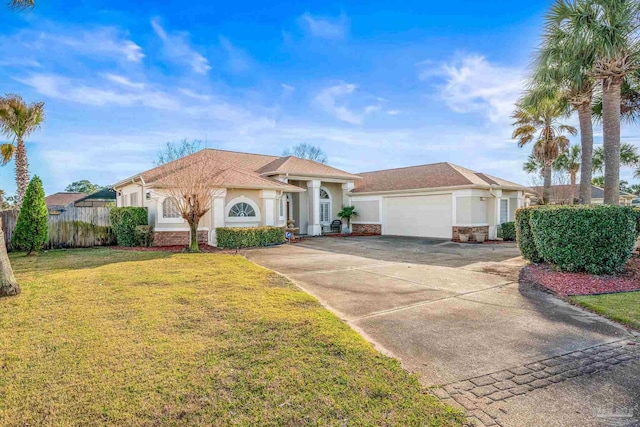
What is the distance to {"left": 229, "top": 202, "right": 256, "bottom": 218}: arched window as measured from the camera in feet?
55.4

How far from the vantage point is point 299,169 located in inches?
827

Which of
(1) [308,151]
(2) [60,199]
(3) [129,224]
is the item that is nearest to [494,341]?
(3) [129,224]

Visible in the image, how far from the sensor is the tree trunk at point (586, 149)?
41.9ft

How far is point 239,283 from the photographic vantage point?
24.4 feet

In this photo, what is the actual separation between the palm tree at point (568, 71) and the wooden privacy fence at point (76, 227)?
767 inches

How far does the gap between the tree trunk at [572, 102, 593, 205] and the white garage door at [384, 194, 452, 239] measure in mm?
6765

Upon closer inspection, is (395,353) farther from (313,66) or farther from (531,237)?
(313,66)

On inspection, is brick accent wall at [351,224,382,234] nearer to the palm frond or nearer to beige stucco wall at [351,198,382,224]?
beige stucco wall at [351,198,382,224]

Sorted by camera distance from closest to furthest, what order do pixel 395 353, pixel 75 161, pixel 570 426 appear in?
pixel 570 426
pixel 395 353
pixel 75 161

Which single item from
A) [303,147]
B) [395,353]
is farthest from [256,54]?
[303,147]

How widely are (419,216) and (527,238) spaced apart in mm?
10271

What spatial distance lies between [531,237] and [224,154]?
18.6m

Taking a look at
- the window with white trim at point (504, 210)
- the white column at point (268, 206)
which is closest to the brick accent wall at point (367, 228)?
the window with white trim at point (504, 210)

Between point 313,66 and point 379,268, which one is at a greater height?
point 313,66
